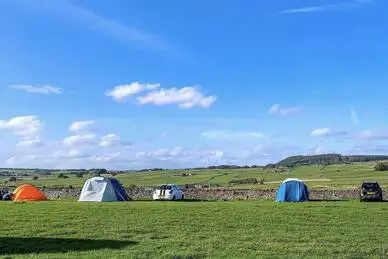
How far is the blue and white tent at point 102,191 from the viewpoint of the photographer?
43031 millimetres

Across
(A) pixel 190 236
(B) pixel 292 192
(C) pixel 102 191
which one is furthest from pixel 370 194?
(A) pixel 190 236

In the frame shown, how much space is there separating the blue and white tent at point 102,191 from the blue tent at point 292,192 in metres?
13.5

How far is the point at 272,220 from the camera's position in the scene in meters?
22.8

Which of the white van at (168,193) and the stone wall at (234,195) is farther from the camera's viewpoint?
the stone wall at (234,195)

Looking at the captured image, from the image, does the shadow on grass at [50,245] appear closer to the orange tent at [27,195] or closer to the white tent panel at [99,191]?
the white tent panel at [99,191]

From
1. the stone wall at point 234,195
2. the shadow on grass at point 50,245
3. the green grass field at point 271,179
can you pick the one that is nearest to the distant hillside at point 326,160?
the green grass field at point 271,179

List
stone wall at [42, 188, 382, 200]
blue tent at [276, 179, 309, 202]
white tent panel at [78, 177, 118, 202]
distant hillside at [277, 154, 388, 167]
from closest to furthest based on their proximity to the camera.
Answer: white tent panel at [78, 177, 118, 202]
blue tent at [276, 179, 309, 202]
stone wall at [42, 188, 382, 200]
distant hillside at [277, 154, 388, 167]

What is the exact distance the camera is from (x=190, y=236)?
17.2 metres

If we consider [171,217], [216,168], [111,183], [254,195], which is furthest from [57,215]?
[216,168]

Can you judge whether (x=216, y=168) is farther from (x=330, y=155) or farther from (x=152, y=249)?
(x=152, y=249)

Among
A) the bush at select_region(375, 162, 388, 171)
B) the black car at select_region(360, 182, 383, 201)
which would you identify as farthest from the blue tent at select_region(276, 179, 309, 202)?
the bush at select_region(375, 162, 388, 171)

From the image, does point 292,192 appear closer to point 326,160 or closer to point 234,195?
point 234,195

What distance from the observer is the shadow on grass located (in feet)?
48.5

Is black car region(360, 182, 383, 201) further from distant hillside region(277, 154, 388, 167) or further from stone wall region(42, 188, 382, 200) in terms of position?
distant hillside region(277, 154, 388, 167)
